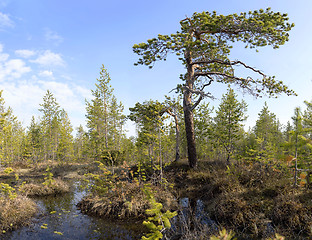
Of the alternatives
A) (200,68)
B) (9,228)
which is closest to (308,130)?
(200,68)

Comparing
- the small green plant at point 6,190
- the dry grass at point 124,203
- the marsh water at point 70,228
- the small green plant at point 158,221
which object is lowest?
the marsh water at point 70,228

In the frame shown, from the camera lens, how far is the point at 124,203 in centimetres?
808

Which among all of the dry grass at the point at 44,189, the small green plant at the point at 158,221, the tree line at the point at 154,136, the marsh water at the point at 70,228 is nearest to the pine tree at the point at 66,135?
the tree line at the point at 154,136

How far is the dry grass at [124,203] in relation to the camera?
7875 millimetres

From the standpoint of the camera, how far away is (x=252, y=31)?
10.1 meters

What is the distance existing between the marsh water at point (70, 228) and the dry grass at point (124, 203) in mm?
408

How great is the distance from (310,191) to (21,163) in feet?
97.4

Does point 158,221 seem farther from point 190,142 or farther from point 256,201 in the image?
point 190,142

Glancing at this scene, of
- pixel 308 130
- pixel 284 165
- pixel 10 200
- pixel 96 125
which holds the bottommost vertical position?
pixel 10 200

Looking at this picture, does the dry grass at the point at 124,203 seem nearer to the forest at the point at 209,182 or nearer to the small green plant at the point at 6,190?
the forest at the point at 209,182

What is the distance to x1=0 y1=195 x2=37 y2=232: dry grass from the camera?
702 cm

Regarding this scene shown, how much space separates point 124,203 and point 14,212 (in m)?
4.21

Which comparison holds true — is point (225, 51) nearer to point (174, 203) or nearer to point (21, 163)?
point (174, 203)

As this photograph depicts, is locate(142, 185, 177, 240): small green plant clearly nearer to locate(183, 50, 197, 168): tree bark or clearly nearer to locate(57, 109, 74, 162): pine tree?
locate(183, 50, 197, 168): tree bark
